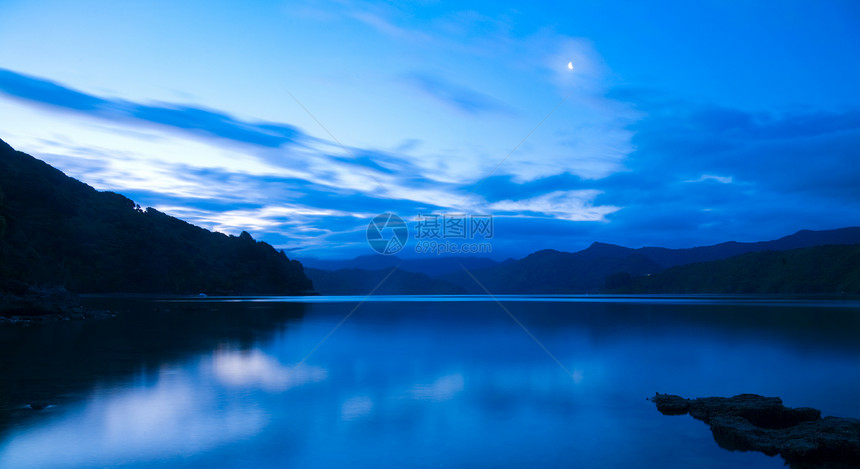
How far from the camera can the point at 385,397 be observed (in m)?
18.4

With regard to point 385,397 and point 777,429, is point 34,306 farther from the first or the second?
point 777,429

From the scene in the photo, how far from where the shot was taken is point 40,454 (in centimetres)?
1114

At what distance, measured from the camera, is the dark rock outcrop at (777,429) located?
35.1 ft

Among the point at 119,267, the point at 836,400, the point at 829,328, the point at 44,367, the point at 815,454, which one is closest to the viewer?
the point at 815,454

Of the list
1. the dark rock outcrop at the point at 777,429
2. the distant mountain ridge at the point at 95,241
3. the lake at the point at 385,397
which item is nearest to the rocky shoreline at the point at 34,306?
the lake at the point at 385,397

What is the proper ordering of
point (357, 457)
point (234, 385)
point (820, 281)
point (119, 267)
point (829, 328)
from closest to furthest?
1. point (357, 457)
2. point (234, 385)
3. point (829, 328)
4. point (119, 267)
5. point (820, 281)

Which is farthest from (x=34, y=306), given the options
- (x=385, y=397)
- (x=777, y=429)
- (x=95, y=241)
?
(x=95, y=241)

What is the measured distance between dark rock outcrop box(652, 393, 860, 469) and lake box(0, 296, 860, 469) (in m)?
0.55

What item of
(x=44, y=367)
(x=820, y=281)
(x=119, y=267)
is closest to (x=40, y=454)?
(x=44, y=367)

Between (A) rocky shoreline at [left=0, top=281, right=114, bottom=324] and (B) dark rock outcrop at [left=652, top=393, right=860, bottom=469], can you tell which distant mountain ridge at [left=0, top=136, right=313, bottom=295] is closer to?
(A) rocky shoreline at [left=0, top=281, right=114, bottom=324]

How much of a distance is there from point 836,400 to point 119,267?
168 metres

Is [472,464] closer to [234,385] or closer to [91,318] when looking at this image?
[234,385]

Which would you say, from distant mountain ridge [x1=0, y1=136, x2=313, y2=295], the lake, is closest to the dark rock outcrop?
the lake

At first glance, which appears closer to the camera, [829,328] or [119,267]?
[829,328]
